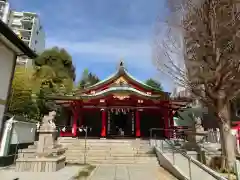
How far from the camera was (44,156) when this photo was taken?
10.1m

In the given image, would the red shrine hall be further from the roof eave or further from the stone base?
the roof eave

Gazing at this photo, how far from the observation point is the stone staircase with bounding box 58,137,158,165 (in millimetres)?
12484

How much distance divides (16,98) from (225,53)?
2113cm

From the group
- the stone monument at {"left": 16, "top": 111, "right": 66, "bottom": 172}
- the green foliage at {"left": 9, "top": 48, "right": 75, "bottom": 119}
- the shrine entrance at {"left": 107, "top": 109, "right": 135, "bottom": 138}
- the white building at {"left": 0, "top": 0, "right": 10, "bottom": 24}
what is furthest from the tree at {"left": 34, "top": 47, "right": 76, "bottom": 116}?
the white building at {"left": 0, "top": 0, "right": 10, "bottom": 24}

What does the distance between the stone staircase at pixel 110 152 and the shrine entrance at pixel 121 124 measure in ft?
13.7

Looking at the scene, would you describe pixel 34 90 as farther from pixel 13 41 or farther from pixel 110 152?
pixel 13 41

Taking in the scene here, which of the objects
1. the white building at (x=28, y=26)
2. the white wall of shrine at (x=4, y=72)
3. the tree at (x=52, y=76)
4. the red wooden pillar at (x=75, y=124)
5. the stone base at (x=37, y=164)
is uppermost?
the white building at (x=28, y=26)

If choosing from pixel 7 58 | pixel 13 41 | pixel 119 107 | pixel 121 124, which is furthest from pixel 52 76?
pixel 13 41

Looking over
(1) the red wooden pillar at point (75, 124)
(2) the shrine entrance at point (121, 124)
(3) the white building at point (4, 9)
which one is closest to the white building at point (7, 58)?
(1) the red wooden pillar at point (75, 124)

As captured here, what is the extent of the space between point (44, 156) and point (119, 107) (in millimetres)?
8662

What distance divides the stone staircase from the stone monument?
1950 mm

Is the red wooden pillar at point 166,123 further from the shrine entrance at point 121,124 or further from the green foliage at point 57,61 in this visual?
the green foliage at point 57,61

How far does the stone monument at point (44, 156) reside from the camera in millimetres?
9531

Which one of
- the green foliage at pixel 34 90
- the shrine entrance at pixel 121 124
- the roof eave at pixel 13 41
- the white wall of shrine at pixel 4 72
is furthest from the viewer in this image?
the green foliage at pixel 34 90
